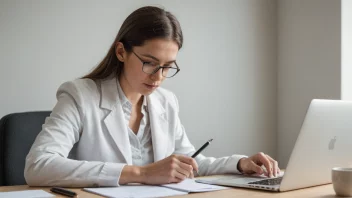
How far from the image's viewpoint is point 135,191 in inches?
55.2

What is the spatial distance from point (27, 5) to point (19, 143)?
73 centimetres

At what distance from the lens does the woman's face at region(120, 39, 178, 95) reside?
1.82 m

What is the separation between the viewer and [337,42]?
2.81 meters

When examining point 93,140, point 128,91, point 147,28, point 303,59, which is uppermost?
point 147,28

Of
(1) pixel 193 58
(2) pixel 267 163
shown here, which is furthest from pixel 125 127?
(1) pixel 193 58

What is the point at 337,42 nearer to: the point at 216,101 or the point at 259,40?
the point at 259,40

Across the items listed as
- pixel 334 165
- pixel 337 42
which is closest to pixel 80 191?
pixel 334 165

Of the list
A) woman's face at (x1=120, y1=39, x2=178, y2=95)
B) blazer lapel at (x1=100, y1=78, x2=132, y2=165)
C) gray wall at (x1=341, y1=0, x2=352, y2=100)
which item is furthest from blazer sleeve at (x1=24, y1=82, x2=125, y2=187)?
gray wall at (x1=341, y1=0, x2=352, y2=100)

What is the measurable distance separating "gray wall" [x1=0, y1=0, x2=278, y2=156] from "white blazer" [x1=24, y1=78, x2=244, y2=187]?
0.54 metres

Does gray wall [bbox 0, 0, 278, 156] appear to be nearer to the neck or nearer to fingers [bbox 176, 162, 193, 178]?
the neck

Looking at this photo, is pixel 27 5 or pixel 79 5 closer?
pixel 27 5

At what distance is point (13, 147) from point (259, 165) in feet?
3.01

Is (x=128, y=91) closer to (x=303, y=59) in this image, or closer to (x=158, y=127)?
(x=158, y=127)

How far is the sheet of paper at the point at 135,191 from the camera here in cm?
133
